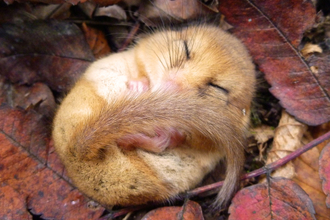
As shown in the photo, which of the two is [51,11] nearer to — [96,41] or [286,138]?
[96,41]

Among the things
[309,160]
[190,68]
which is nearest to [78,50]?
[190,68]

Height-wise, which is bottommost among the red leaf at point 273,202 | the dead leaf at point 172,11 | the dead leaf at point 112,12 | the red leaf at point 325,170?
the red leaf at point 273,202

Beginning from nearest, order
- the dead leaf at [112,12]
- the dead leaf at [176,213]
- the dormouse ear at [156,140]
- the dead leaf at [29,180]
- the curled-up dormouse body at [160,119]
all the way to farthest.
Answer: the curled-up dormouse body at [160,119], the dormouse ear at [156,140], the dead leaf at [176,213], the dead leaf at [29,180], the dead leaf at [112,12]

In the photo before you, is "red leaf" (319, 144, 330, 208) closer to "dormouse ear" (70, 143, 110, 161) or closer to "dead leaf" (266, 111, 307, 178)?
"dead leaf" (266, 111, 307, 178)

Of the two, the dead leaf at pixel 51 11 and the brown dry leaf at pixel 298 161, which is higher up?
the dead leaf at pixel 51 11

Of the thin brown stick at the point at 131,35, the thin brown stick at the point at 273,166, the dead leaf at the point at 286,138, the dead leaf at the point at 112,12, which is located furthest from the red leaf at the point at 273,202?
the dead leaf at the point at 112,12

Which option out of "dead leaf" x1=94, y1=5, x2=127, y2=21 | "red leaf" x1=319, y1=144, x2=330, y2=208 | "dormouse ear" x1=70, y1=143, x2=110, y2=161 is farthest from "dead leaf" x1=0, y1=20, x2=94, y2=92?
"red leaf" x1=319, y1=144, x2=330, y2=208

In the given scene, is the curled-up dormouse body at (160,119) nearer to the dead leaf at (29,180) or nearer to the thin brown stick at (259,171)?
the thin brown stick at (259,171)
